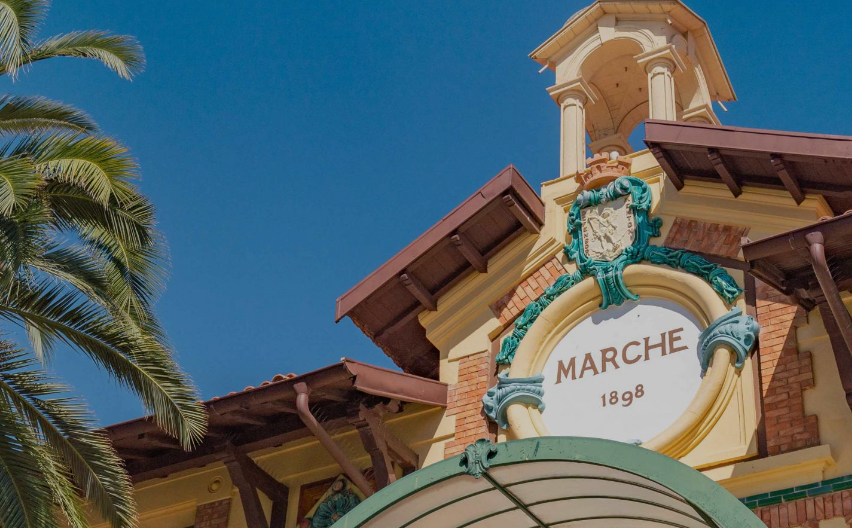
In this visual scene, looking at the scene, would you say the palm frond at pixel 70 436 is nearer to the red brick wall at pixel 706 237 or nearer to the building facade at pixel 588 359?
the building facade at pixel 588 359

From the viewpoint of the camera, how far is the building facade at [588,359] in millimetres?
12297

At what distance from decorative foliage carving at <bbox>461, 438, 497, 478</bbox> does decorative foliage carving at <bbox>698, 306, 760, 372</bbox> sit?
3.65 meters

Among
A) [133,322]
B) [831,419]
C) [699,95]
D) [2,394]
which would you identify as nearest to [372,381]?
[133,322]

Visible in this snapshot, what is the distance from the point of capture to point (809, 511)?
1248 cm

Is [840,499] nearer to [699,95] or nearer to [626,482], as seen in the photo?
[626,482]

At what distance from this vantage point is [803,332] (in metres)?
13.5

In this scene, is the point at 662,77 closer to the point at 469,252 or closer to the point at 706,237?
the point at 706,237

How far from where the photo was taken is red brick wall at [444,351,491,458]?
1504 centimetres

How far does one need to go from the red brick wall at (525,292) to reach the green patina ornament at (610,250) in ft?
0.47

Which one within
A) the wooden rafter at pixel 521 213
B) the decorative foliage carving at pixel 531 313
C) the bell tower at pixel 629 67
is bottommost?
the decorative foliage carving at pixel 531 313

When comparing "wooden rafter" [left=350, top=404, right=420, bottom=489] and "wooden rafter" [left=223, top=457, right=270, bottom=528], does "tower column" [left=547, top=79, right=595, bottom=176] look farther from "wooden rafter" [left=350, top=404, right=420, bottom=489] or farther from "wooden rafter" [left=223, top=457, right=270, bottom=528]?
"wooden rafter" [left=223, top=457, right=270, bottom=528]

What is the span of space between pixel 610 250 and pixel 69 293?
19.2ft

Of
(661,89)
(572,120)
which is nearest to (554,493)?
(661,89)

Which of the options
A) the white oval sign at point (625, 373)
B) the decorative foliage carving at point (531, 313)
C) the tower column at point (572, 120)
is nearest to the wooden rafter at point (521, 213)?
the decorative foliage carving at point (531, 313)
